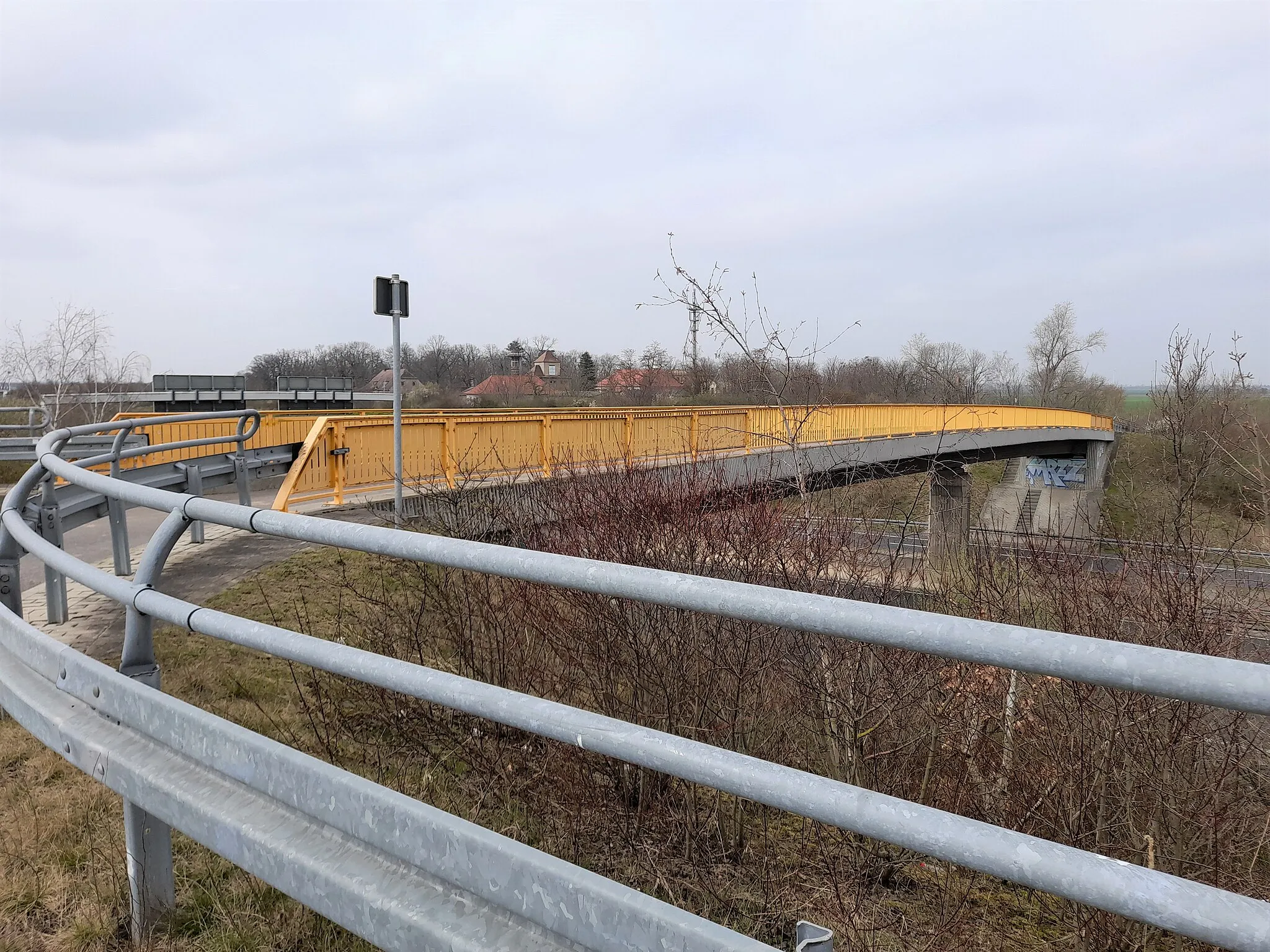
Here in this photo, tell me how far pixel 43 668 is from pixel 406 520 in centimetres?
609

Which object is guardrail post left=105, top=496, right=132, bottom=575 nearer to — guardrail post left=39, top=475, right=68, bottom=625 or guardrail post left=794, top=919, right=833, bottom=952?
guardrail post left=39, top=475, right=68, bottom=625

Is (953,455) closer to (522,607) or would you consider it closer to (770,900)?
(522,607)

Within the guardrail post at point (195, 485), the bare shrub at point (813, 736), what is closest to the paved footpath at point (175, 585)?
the guardrail post at point (195, 485)

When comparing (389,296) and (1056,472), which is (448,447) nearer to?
(389,296)

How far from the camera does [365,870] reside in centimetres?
161

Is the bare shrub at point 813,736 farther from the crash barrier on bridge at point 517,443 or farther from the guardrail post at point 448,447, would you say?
the guardrail post at point 448,447

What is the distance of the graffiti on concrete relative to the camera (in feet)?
165

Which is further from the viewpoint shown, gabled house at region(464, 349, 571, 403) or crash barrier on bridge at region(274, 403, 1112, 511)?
gabled house at region(464, 349, 571, 403)

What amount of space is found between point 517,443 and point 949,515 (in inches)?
457

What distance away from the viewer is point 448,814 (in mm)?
1494

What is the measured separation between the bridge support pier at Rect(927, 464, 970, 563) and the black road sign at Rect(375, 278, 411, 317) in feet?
20.4

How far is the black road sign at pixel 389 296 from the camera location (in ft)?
32.7

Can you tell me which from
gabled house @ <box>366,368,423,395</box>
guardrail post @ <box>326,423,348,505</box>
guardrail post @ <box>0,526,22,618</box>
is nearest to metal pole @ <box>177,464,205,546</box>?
guardrail post @ <box>326,423,348,505</box>

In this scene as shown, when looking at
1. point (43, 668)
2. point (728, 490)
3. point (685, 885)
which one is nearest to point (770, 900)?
point (685, 885)
